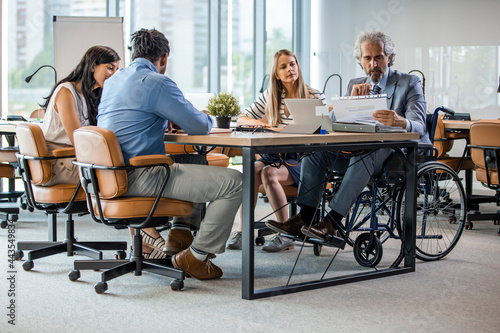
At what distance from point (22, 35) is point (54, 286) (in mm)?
5252

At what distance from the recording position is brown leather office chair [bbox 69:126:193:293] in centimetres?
290

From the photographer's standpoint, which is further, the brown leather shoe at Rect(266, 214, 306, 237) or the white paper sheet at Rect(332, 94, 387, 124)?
the brown leather shoe at Rect(266, 214, 306, 237)

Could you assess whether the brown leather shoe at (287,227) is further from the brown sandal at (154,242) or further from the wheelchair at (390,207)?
the brown sandal at (154,242)

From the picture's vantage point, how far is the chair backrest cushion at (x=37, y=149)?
3.39 m

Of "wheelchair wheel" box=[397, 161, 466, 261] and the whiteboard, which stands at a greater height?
the whiteboard

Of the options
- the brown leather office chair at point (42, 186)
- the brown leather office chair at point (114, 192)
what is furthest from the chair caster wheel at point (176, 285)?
the brown leather office chair at point (42, 186)

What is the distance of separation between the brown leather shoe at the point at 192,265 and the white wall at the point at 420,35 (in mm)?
5235

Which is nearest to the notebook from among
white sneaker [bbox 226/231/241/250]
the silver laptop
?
the silver laptop

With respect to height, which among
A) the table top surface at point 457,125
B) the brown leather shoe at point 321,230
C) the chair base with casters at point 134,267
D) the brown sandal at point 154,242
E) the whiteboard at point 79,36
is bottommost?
the chair base with casters at point 134,267

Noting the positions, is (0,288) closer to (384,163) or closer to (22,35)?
(384,163)

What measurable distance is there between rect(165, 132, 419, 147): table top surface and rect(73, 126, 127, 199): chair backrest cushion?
0.35m

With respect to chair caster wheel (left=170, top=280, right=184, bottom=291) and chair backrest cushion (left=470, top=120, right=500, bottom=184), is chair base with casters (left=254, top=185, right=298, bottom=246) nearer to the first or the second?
chair caster wheel (left=170, top=280, right=184, bottom=291)

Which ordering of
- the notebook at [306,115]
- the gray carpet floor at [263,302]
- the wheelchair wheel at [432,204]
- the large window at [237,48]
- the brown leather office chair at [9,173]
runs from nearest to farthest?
the gray carpet floor at [263,302] < the notebook at [306,115] < the wheelchair wheel at [432,204] < the brown leather office chair at [9,173] < the large window at [237,48]

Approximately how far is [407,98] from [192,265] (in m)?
1.62
